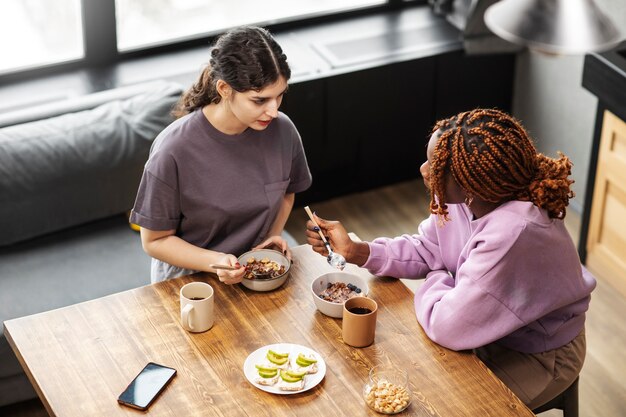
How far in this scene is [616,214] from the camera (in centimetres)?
373

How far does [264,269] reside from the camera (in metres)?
2.51

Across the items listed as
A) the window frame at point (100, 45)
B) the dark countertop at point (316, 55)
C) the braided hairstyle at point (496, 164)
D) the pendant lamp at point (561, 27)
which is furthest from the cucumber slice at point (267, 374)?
the window frame at point (100, 45)

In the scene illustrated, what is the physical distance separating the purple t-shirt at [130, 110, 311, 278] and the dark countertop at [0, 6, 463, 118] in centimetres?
141

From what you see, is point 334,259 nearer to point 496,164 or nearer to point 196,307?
point 196,307

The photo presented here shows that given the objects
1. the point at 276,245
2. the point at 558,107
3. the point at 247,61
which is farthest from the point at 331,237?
the point at 558,107

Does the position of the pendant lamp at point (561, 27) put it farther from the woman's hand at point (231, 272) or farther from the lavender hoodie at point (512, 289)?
the woman's hand at point (231, 272)

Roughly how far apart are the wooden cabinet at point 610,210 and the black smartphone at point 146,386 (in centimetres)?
209

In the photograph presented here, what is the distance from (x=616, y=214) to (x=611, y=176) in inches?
6.0

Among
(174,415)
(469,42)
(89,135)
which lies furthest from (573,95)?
(174,415)

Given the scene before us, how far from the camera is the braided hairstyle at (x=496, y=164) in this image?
2180mm

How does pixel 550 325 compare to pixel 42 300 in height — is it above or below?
above

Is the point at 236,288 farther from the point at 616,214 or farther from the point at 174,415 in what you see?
the point at 616,214

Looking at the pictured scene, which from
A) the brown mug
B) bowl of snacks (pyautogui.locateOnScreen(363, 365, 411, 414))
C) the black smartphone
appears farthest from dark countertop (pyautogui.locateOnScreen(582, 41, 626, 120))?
the black smartphone

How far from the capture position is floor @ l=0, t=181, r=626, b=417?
3287 millimetres
